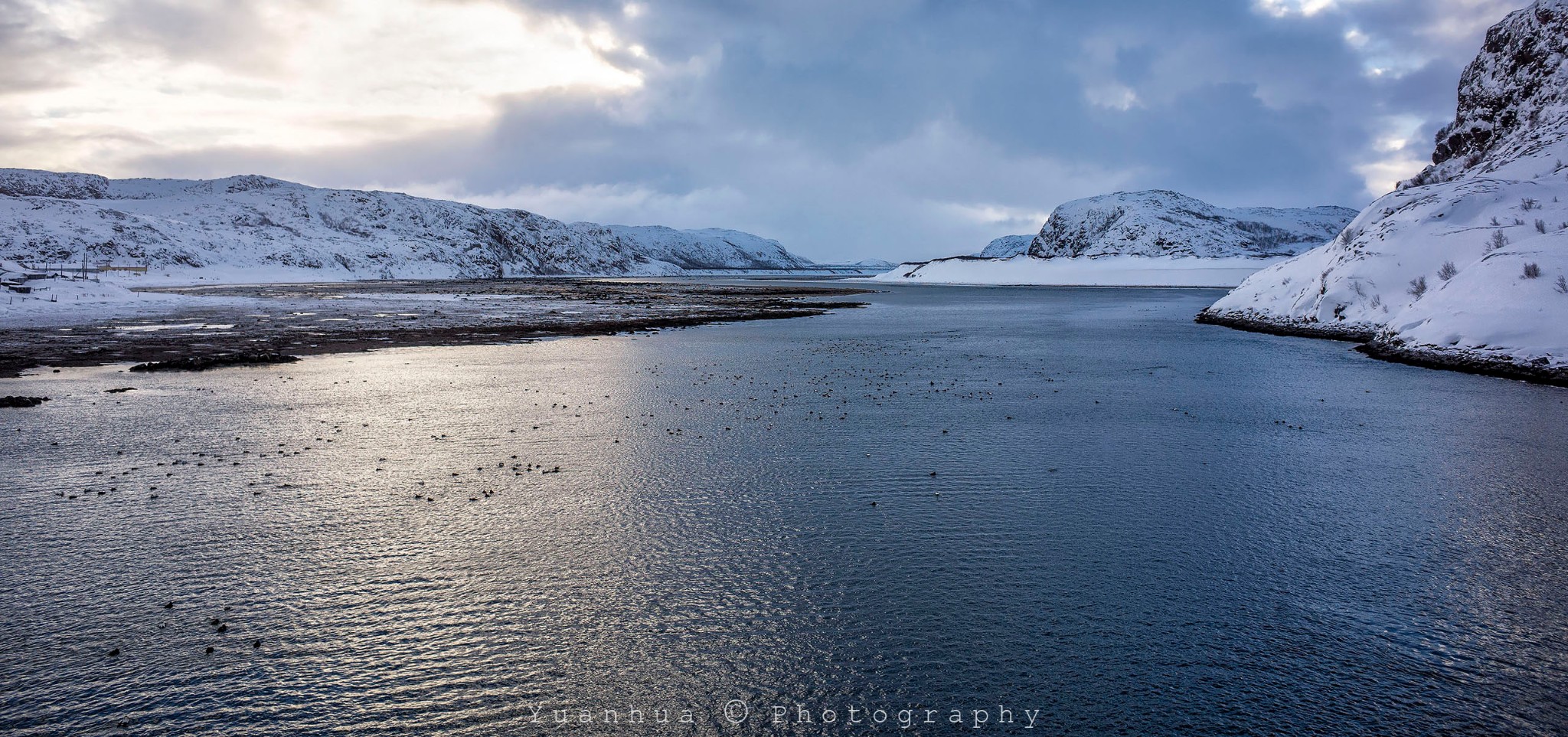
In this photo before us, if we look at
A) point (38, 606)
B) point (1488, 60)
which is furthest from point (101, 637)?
point (1488, 60)

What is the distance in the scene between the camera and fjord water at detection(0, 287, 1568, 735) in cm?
517

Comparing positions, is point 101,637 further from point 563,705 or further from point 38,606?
point 563,705

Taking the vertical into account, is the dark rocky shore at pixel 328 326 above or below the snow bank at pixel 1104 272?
below

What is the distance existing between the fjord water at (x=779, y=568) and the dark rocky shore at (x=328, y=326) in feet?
37.4

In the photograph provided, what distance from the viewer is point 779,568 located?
746cm

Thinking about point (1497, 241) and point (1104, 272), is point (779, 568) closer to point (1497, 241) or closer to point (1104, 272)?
point (1497, 241)

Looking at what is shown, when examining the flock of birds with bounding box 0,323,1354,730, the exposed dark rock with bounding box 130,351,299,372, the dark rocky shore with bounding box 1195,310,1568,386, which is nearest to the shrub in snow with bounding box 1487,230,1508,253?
the dark rocky shore with bounding box 1195,310,1568,386

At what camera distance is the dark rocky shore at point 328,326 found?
85.8ft

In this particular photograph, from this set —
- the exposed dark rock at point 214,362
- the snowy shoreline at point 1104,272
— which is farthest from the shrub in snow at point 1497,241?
the snowy shoreline at point 1104,272

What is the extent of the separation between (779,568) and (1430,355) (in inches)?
1061

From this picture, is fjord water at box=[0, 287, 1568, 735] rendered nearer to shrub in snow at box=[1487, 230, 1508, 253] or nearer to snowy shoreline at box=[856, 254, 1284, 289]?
shrub in snow at box=[1487, 230, 1508, 253]

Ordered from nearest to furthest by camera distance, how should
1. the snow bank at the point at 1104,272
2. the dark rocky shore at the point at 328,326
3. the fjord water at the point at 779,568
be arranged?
the fjord water at the point at 779,568, the dark rocky shore at the point at 328,326, the snow bank at the point at 1104,272

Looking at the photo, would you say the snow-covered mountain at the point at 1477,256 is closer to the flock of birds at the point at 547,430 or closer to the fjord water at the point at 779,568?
the fjord water at the point at 779,568

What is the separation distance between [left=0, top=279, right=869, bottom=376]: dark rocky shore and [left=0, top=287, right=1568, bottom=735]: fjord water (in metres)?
11.4
